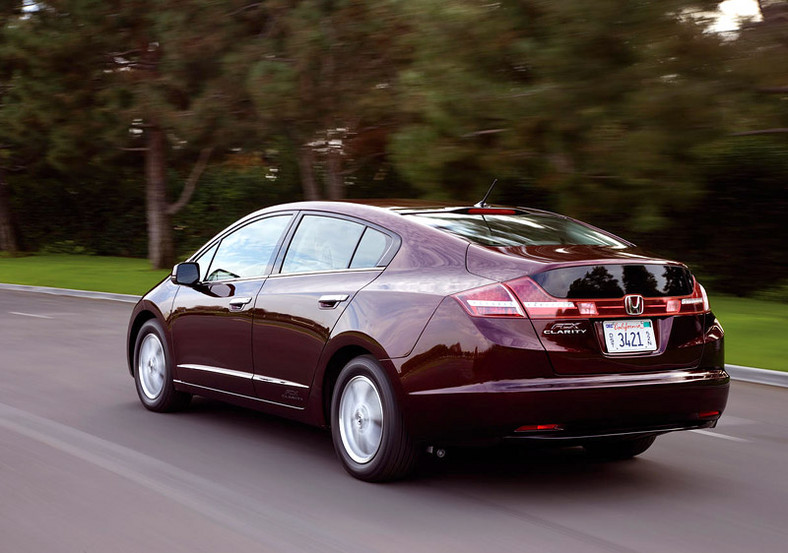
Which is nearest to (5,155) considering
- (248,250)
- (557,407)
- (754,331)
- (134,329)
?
(754,331)

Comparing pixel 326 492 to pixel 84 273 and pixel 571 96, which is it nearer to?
pixel 571 96

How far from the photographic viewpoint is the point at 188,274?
7531 millimetres

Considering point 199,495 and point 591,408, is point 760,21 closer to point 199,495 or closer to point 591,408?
point 591,408

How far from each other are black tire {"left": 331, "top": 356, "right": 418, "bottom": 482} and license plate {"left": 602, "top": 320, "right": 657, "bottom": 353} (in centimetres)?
111

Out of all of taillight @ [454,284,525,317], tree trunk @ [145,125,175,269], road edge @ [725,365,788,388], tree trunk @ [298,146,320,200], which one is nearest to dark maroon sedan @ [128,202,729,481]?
taillight @ [454,284,525,317]

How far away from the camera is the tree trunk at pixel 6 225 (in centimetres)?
3738

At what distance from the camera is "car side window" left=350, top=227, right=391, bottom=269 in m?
6.15

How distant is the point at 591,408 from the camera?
210 inches

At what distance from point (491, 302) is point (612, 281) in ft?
2.09

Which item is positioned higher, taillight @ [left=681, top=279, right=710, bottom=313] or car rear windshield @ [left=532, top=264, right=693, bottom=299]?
car rear windshield @ [left=532, top=264, right=693, bottom=299]

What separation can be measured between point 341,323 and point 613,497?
5.53ft

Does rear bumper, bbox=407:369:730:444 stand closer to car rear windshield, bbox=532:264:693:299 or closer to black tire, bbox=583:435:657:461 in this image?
car rear windshield, bbox=532:264:693:299

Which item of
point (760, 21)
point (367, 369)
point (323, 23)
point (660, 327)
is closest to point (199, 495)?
point (367, 369)

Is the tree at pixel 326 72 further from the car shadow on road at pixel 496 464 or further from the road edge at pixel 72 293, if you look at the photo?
the car shadow on road at pixel 496 464
